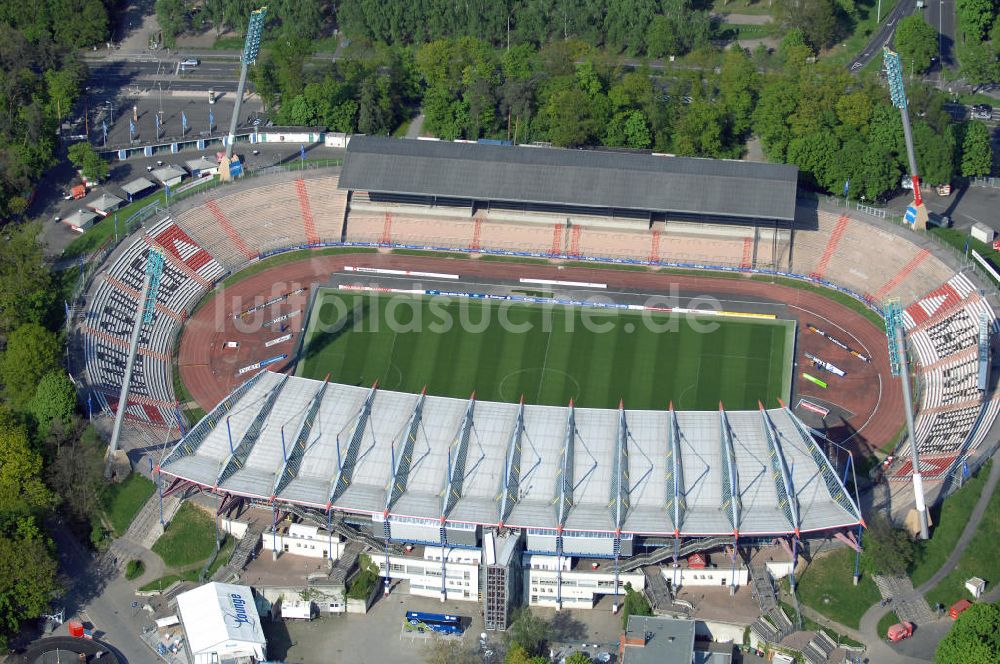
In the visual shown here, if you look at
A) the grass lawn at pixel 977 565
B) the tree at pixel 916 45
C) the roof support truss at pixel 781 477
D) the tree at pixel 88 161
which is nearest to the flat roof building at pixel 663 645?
the roof support truss at pixel 781 477

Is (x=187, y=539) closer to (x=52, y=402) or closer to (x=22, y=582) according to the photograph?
(x=22, y=582)

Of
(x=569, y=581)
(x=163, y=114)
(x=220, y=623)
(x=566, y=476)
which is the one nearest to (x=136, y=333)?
(x=220, y=623)

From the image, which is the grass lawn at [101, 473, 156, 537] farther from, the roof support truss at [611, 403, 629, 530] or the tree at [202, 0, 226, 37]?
the tree at [202, 0, 226, 37]

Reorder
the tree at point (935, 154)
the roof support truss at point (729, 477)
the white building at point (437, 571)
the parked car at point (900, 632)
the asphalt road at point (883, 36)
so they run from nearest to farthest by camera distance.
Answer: the parked car at point (900, 632), the roof support truss at point (729, 477), the white building at point (437, 571), the tree at point (935, 154), the asphalt road at point (883, 36)

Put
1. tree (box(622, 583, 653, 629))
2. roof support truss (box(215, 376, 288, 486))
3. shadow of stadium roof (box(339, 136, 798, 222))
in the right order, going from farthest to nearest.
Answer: shadow of stadium roof (box(339, 136, 798, 222)) < roof support truss (box(215, 376, 288, 486)) < tree (box(622, 583, 653, 629))

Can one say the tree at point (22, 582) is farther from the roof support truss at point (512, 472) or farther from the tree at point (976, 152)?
the tree at point (976, 152)

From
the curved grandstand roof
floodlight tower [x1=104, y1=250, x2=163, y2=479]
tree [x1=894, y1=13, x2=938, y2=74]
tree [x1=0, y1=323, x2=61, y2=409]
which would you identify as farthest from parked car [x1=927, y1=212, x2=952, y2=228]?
tree [x1=0, y1=323, x2=61, y2=409]
